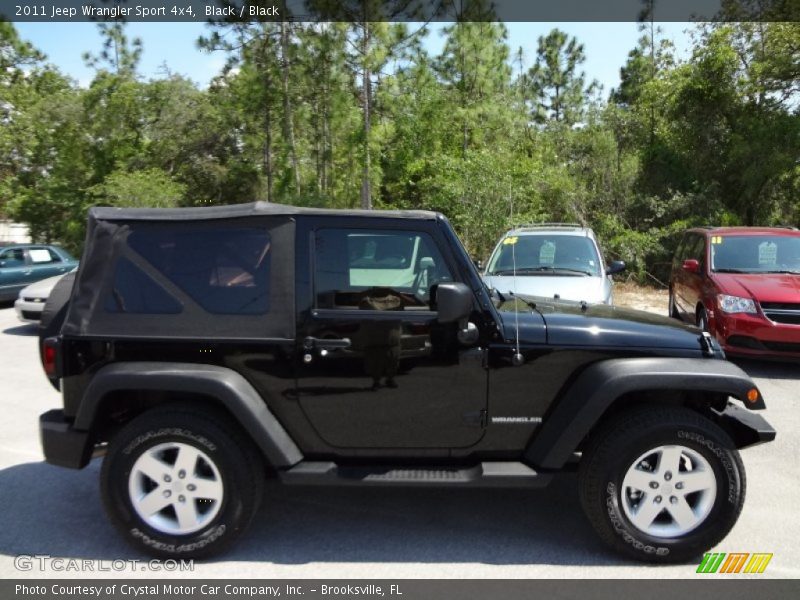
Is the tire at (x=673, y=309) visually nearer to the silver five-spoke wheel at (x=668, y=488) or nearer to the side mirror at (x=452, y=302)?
the silver five-spoke wheel at (x=668, y=488)

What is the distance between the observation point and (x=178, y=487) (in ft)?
11.7

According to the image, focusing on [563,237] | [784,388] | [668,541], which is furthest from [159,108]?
[668,541]

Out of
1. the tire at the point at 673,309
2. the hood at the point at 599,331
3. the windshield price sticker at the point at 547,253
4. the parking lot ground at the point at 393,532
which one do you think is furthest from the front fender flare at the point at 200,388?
the tire at the point at 673,309

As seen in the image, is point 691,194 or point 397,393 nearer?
point 397,393

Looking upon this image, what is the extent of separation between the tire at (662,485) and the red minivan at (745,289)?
4615 millimetres

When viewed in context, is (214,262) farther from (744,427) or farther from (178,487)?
(744,427)

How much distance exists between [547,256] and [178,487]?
20.8ft

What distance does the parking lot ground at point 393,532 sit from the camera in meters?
3.55

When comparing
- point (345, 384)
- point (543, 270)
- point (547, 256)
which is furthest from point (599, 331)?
point (547, 256)

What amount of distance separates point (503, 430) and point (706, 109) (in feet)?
55.0

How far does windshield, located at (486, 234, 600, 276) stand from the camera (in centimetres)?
862

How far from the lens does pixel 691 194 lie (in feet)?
60.0

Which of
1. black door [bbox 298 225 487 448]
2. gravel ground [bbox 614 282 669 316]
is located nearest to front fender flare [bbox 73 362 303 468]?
black door [bbox 298 225 487 448]
